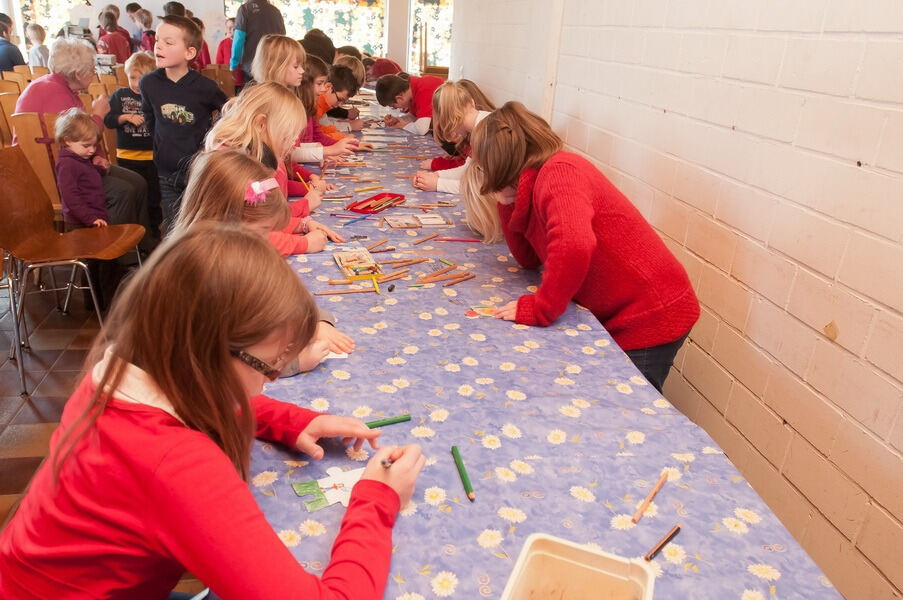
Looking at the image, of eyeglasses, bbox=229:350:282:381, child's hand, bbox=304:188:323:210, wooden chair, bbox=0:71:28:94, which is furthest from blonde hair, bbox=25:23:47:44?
eyeglasses, bbox=229:350:282:381

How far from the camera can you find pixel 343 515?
3.53 feet

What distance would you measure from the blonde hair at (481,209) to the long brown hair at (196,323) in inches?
67.5

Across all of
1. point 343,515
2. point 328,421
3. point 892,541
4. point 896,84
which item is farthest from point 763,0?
point 343,515

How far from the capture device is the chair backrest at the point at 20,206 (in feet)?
9.67

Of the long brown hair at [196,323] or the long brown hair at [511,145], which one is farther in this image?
the long brown hair at [511,145]

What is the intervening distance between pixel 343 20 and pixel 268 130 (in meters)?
10.1

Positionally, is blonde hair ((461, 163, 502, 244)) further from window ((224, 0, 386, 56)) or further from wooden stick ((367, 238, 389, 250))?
window ((224, 0, 386, 56))

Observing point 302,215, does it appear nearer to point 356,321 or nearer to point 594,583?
point 356,321

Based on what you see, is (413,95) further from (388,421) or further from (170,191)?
(388,421)

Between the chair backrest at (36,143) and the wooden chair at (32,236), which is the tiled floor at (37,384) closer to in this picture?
the wooden chair at (32,236)

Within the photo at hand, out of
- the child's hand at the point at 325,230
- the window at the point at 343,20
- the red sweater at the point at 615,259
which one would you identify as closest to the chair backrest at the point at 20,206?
the child's hand at the point at 325,230

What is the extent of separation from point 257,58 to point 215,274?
3071 mm

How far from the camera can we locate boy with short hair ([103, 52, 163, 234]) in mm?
4289

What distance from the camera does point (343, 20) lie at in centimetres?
1164
